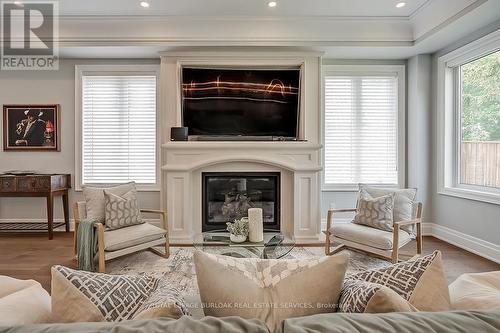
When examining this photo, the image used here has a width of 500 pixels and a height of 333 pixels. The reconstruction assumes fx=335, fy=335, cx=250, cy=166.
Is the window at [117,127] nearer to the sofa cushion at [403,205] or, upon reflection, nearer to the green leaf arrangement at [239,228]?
the green leaf arrangement at [239,228]

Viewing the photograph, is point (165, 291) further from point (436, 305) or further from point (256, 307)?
point (436, 305)

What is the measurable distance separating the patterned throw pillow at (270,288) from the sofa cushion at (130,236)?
2621mm

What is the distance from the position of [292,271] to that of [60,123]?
17.4 feet

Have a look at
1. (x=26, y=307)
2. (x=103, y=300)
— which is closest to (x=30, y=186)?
(x=26, y=307)

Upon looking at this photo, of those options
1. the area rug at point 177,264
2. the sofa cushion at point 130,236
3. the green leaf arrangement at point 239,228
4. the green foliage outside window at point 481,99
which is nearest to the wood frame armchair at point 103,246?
the sofa cushion at point 130,236

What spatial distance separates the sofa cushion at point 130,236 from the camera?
3.42 m

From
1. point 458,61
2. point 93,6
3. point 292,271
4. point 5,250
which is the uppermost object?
point 93,6

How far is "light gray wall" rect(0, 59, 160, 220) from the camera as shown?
5250 millimetres

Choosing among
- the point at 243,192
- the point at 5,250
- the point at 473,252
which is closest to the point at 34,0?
the point at 5,250

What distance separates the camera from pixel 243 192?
16.1 feet

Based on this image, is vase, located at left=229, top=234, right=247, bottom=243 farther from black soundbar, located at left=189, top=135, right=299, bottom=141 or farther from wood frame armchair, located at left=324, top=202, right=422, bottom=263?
black soundbar, located at left=189, top=135, right=299, bottom=141

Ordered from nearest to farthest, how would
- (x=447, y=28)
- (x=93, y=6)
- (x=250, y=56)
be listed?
(x=447, y=28) → (x=93, y=6) → (x=250, y=56)

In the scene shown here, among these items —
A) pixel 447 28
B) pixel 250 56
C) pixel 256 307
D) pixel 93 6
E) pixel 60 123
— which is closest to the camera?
pixel 256 307

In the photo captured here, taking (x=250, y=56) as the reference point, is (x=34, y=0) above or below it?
above
